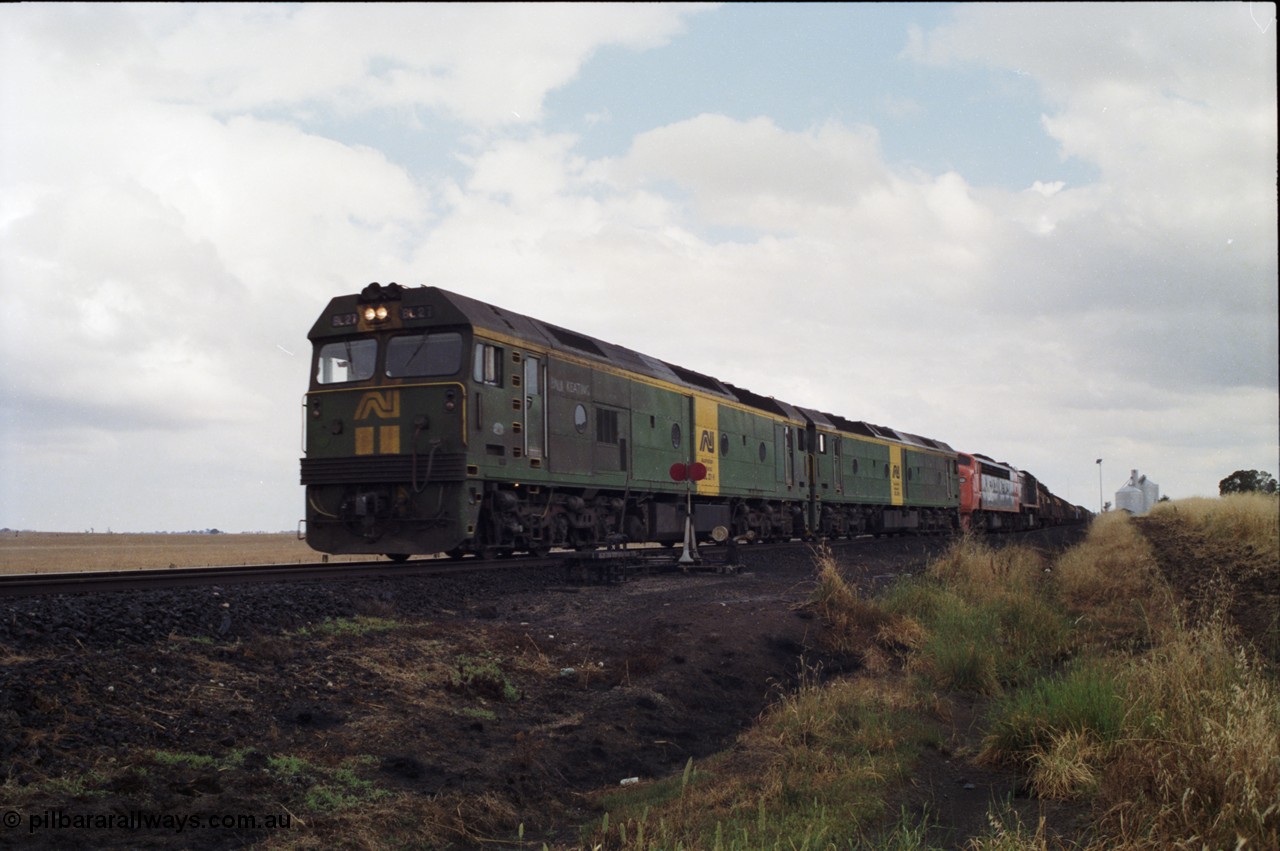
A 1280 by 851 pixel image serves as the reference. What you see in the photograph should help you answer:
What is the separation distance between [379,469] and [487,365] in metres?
2.26

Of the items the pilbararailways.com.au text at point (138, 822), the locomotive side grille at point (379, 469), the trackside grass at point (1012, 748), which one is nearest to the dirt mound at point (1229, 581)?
the trackside grass at point (1012, 748)

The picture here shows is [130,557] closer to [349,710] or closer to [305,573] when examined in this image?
[305,573]

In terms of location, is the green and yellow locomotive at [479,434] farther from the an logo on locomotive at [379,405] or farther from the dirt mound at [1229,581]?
the dirt mound at [1229,581]

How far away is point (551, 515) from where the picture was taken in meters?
16.8

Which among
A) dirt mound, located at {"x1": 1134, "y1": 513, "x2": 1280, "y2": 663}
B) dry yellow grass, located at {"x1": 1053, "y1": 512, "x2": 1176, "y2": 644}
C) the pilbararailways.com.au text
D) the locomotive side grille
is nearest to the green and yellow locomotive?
the locomotive side grille

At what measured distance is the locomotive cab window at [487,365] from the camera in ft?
47.7

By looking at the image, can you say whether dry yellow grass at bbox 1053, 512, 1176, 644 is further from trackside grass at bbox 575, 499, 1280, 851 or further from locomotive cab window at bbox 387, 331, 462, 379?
locomotive cab window at bbox 387, 331, 462, 379

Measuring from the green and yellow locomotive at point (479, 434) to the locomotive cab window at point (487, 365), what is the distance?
0.03m

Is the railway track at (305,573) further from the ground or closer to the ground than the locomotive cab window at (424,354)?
closer to the ground

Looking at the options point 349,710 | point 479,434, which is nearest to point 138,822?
point 349,710

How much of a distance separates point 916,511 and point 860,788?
124 ft

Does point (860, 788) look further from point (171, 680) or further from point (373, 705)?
point (171, 680)

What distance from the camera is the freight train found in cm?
1418

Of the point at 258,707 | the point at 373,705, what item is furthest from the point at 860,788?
the point at 258,707
